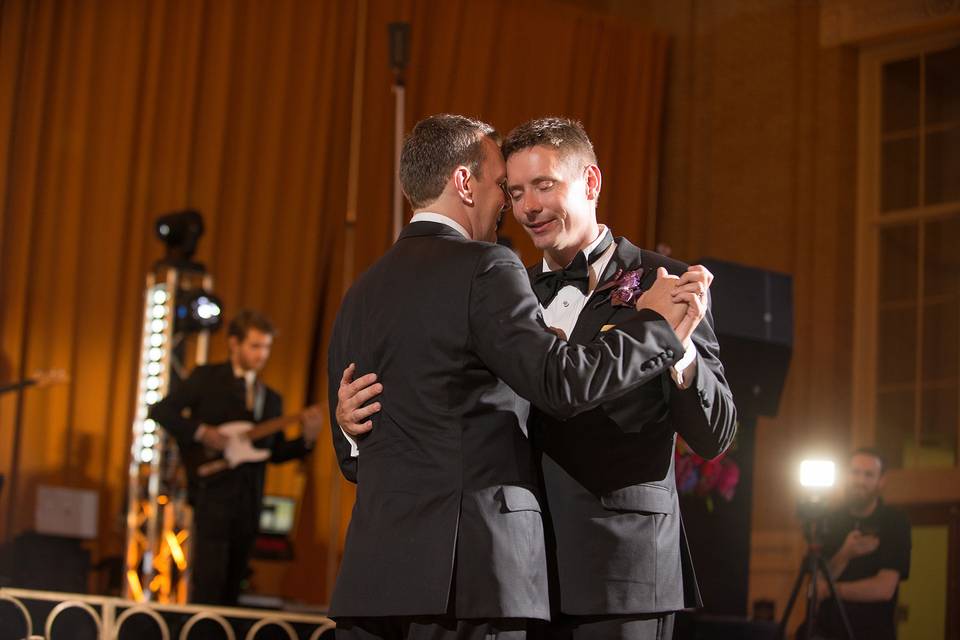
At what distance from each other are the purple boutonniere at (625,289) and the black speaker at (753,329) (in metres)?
2.40

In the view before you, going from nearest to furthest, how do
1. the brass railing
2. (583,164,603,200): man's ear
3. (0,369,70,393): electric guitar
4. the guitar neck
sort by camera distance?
(583,164,603,200): man's ear, the brass railing, the guitar neck, (0,369,70,393): electric guitar

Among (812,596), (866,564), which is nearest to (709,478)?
(812,596)

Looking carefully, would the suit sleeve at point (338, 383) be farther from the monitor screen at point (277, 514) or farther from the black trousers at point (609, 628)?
the monitor screen at point (277, 514)

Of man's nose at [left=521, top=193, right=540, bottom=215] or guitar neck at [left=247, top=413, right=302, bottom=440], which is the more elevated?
man's nose at [left=521, top=193, right=540, bottom=215]

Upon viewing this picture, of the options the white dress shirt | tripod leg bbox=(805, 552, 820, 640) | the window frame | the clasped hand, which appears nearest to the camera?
the clasped hand

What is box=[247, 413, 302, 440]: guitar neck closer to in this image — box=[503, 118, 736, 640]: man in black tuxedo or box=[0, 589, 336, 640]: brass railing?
box=[0, 589, 336, 640]: brass railing

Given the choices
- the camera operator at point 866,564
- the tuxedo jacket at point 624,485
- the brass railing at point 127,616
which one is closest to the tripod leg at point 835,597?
the camera operator at point 866,564

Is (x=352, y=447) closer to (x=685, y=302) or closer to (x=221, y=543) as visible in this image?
(x=685, y=302)

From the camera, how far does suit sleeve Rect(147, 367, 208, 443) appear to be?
6312 millimetres

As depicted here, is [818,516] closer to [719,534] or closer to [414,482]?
[719,534]

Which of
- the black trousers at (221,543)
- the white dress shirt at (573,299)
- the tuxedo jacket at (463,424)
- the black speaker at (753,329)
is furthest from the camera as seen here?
the black trousers at (221,543)

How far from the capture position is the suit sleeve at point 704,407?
2.53m

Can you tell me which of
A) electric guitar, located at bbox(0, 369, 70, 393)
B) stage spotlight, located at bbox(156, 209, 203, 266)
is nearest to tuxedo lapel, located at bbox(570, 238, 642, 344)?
stage spotlight, located at bbox(156, 209, 203, 266)

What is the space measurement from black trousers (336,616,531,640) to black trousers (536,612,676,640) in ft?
0.51
